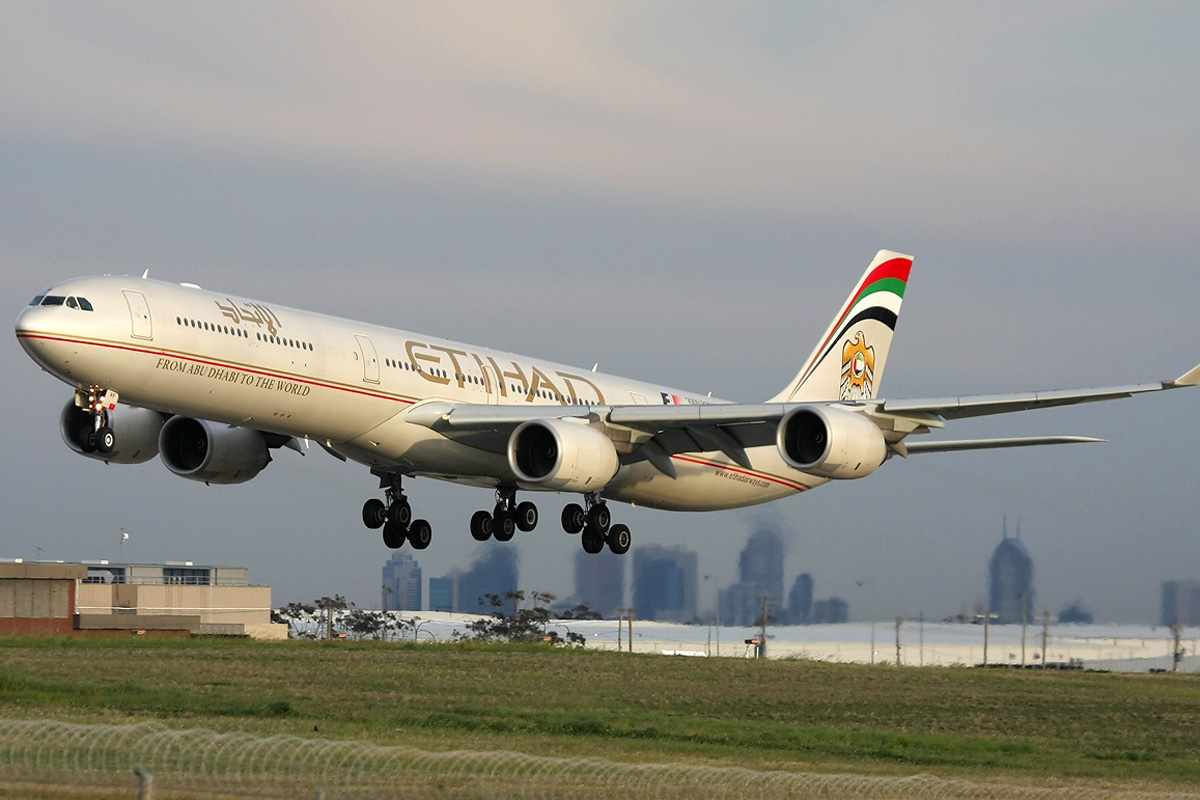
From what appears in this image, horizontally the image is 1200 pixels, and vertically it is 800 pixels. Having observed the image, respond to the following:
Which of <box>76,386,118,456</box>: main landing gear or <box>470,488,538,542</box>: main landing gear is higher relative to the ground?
<box>76,386,118,456</box>: main landing gear

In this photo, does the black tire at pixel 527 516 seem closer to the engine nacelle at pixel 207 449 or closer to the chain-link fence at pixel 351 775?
the engine nacelle at pixel 207 449

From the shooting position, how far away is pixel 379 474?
45.8 metres

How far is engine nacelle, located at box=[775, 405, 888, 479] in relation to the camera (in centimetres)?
4012

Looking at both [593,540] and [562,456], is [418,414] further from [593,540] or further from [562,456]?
[593,540]

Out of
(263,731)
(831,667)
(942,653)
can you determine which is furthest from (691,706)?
(942,653)

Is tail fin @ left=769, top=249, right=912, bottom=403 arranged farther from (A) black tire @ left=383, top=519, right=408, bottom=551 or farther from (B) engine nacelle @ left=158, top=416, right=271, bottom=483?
(B) engine nacelle @ left=158, top=416, right=271, bottom=483

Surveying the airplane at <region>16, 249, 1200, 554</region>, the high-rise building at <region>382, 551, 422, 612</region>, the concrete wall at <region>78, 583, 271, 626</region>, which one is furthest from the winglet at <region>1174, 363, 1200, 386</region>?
the high-rise building at <region>382, 551, 422, 612</region>

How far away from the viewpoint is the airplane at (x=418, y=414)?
1401 inches

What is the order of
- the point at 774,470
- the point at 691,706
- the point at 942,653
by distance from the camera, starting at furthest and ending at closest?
the point at 942,653, the point at 774,470, the point at 691,706

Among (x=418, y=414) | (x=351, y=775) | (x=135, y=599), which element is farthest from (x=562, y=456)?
(x=135, y=599)

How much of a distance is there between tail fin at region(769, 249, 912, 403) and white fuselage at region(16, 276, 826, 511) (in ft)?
25.2

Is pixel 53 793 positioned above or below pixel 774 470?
below

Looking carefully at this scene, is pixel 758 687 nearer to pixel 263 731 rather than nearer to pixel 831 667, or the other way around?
pixel 831 667

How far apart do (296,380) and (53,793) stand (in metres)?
20.2
